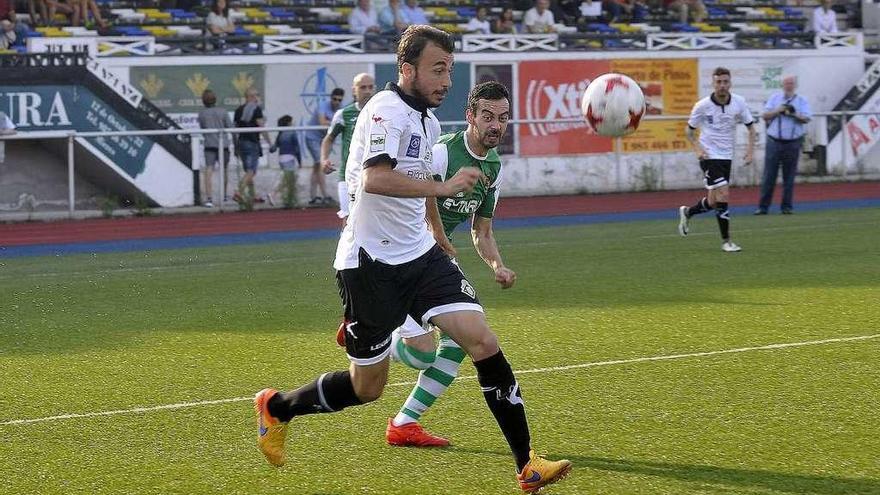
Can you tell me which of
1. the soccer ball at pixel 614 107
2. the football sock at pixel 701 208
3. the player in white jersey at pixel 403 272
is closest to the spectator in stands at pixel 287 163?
the football sock at pixel 701 208

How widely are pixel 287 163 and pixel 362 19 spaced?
507cm

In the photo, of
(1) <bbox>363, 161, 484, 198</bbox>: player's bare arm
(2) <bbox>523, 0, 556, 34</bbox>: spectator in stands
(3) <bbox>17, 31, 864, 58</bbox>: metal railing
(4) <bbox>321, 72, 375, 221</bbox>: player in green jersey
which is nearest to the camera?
(1) <bbox>363, 161, 484, 198</bbox>: player's bare arm

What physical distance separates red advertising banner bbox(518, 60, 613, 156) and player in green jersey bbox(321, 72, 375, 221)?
1303cm

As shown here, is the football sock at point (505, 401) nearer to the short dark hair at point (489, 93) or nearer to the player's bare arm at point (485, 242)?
the player's bare arm at point (485, 242)

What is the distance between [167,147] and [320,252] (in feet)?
22.1

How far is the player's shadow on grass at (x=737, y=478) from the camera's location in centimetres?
592

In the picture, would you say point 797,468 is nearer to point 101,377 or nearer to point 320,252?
point 101,377

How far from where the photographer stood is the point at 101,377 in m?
8.90

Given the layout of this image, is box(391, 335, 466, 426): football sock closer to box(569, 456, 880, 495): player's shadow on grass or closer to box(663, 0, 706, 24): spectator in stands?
box(569, 456, 880, 495): player's shadow on grass

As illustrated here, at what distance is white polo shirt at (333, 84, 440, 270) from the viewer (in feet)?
19.8

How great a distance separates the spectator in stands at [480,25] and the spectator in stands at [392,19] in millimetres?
1614

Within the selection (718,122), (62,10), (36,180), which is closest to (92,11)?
(62,10)

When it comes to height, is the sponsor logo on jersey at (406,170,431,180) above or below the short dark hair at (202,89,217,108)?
above

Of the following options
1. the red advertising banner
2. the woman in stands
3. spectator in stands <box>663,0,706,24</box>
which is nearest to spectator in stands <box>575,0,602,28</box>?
spectator in stands <box>663,0,706,24</box>
